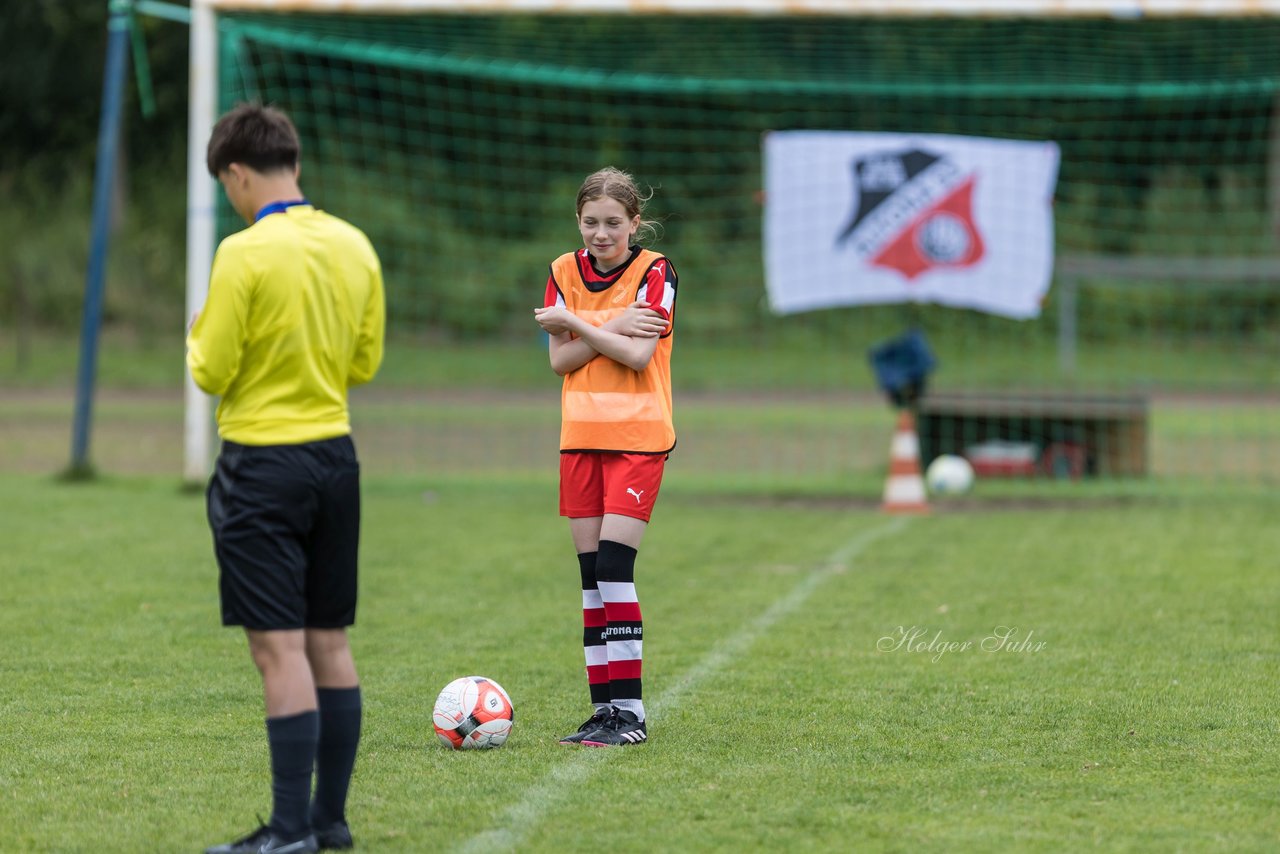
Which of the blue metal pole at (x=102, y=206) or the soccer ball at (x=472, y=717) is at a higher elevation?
the blue metal pole at (x=102, y=206)

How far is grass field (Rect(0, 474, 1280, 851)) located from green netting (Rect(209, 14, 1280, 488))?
8178mm

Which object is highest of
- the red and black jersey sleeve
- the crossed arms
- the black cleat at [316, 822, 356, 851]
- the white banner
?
the white banner

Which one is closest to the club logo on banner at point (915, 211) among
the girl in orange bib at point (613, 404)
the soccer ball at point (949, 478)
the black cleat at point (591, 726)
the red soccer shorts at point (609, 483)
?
the soccer ball at point (949, 478)

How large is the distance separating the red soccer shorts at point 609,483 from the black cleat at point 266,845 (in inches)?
63.1

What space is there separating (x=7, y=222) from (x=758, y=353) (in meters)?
14.2

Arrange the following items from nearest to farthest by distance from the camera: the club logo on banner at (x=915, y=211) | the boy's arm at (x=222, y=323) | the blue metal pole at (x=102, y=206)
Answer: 1. the boy's arm at (x=222, y=323)
2. the blue metal pole at (x=102, y=206)
3. the club logo on banner at (x=915, y=211)

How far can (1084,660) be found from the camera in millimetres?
6270

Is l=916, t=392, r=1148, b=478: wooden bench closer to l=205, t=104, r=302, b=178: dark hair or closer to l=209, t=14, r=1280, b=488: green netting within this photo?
l=209, t=14, r=1280, b=488: green netting

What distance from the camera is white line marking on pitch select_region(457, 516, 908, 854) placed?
13.0 feet

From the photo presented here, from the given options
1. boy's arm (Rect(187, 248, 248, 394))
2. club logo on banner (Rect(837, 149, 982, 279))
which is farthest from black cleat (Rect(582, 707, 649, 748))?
club logo on banner (Rect(837, 149, 982, 279))

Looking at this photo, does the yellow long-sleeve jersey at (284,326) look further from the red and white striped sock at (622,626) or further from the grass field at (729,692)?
the red and white striped sock at (622,626)

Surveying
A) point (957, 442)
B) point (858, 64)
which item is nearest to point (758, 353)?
point (858, 64)

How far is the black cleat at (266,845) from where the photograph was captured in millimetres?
3668

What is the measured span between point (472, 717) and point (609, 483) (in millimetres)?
838
